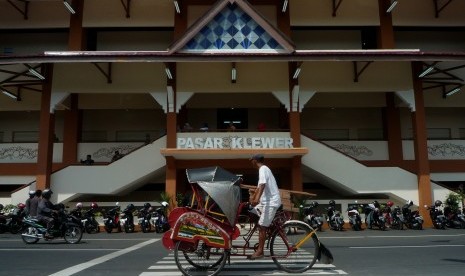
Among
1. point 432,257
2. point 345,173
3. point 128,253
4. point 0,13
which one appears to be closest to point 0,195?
point 0,13

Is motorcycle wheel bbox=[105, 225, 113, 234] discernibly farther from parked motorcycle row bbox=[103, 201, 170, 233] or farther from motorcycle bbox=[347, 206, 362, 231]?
motorcycle bbox=[347, 206, 362, 231]

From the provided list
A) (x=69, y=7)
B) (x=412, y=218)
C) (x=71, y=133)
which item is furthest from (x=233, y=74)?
(x=412, y=218)

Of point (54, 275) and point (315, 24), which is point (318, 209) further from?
point (54, 275)

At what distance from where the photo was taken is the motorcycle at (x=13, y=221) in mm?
16719

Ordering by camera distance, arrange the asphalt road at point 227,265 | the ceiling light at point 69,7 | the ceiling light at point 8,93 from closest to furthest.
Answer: the asphalt road at point 227,265 < the ceiling light at point 69,7 < the ceiling light at point 8,93

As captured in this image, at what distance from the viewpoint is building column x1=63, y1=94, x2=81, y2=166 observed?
22000 mm

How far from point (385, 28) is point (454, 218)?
955 centimetres

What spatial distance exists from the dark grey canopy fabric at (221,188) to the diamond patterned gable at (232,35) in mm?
11828

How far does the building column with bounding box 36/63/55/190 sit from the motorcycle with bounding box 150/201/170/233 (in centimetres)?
562

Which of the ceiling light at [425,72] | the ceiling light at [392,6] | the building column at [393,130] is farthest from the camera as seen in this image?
the building column at [393,130]

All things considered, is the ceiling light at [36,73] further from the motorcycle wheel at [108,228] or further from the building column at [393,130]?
the building column at [393,130]

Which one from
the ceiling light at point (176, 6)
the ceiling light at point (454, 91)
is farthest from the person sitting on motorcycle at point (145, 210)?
the ceiling light at point (454, 91)

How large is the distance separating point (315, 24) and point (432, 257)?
1499 centimetres

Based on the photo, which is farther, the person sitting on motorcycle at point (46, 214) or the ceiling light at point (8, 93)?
the ceiling light at point (8, 93)
